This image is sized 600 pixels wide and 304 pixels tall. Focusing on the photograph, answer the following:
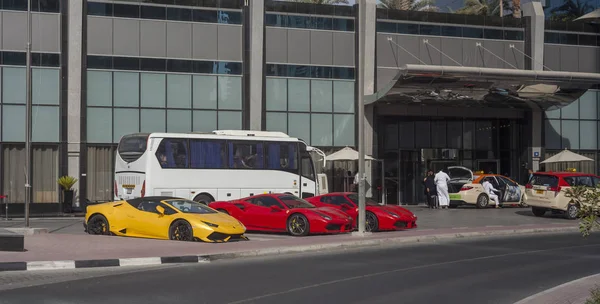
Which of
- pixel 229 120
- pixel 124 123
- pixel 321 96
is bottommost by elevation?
pixel 124 123

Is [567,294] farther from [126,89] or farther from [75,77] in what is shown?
[75,77]

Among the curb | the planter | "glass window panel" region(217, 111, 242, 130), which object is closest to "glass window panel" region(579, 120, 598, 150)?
"glass window panel" region(217, 111, 242, 130)

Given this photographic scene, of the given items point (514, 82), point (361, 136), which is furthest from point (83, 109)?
point (514, 82)

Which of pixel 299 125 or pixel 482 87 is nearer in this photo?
pixel 482 87

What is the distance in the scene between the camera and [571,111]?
45312mm

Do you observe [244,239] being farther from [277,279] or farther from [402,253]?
[277,279]

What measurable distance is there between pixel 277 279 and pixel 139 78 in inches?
977

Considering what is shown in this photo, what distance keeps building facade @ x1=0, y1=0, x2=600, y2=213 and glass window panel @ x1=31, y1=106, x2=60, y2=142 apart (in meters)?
0.05

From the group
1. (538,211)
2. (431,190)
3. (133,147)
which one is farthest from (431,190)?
(133,147)

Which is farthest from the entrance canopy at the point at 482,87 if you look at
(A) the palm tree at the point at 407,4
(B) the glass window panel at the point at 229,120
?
(A) the palm tree at the point at 407,4

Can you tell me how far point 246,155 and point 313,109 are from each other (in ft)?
33.9

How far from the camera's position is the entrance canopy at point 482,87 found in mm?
35156

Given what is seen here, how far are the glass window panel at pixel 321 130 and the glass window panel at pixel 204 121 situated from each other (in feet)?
17.4

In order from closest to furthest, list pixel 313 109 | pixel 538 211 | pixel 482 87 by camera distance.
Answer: pixel 538 211 < pixel 482 87 < pixel 313 109
